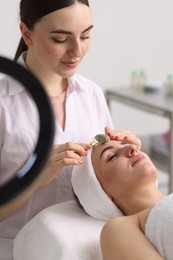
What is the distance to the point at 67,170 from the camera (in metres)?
1.36

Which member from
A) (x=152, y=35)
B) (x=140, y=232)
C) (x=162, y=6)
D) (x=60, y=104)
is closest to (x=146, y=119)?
(x=152, y=35)

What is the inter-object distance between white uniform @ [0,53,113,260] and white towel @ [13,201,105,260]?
0.06 metres

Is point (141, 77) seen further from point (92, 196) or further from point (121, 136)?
point (92, 196)

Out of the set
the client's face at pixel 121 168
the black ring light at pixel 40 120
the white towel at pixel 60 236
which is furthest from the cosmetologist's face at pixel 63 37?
the black ring light at pixel 40 120

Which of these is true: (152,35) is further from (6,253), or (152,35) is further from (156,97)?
(6,253)

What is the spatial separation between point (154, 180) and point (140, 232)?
0.25 m

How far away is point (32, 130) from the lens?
4.06ft

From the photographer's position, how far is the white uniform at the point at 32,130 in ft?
4.10

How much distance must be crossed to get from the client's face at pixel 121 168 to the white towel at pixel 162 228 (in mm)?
201

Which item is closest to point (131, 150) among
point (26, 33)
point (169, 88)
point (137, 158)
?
point (137, 158)

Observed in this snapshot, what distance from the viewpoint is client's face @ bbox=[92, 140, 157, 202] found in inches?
46.8

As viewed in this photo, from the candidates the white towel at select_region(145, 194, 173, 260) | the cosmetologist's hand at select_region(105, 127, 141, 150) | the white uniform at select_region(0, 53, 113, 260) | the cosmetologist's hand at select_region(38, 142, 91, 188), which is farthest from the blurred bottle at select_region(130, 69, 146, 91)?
the white towel at select_region(145, 194, 173, 260)

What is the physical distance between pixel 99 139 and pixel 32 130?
19 cm

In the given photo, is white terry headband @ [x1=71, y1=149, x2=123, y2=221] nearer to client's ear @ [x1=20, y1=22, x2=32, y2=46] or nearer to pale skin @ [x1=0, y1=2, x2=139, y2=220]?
pale skin @ [x1=0, y1=2, x2=139, y2=220]
